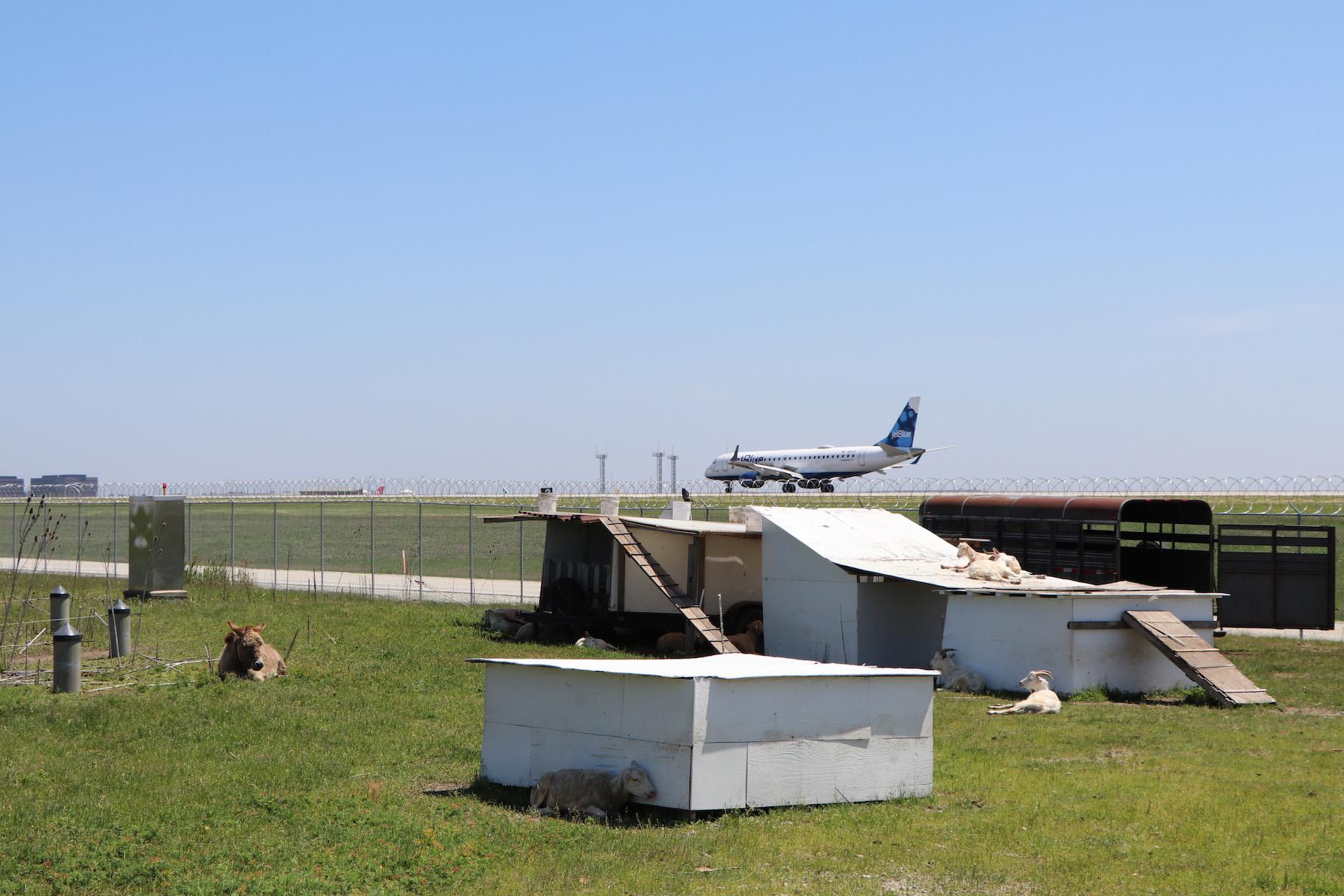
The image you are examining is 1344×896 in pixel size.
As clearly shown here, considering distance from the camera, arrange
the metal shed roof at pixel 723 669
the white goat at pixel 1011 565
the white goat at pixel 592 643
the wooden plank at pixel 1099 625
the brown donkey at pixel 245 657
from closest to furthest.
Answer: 1. the metal shed roof at pixel 723 669
2. the brown donkey at pixel 245 657
3. the wooden plank at pixel 1099 625
4. the white goat at pixel 1011 565
5. the white goat at pixel 592 643

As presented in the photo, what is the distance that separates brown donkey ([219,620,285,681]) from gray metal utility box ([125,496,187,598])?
1178cm

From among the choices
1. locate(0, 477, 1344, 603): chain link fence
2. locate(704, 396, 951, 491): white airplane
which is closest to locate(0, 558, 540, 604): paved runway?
locate(0, 477, 1344, 603): chain link fence

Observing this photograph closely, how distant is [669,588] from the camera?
21781mm

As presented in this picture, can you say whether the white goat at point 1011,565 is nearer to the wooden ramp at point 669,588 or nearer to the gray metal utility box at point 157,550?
the wooden ramp at point 669,588

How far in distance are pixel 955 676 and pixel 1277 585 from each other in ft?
29.0

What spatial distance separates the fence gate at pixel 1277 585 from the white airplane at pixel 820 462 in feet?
174

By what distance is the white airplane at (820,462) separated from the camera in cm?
8006

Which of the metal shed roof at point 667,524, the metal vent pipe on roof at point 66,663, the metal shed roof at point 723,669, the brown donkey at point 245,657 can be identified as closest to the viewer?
the metal shed roof at point 723,669

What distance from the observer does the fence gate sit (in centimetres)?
2392

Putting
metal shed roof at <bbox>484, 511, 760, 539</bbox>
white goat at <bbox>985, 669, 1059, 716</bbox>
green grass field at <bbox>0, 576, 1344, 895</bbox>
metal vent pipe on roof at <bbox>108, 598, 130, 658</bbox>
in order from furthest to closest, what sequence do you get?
metal shed roof at <bbox>484, 511, 760, 539</bbox> → metal vent pipe on roof at <bbox>108, 598, 130, 658</bbox> → white goat at <bbox>985, 669, 1059, 716</bbox> → green grass field at <bbox>0, 576, 1344, 895</bbox>

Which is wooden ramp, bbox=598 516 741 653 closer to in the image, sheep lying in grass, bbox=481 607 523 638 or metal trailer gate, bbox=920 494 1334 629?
sheep lying in grass, bbox=481 607 523 638

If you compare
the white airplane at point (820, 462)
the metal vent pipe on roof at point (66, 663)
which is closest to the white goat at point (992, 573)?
the metal vent pipe on roof at point (66, 663)

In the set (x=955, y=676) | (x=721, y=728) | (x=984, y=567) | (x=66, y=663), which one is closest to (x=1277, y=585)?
(x=984, y=567)

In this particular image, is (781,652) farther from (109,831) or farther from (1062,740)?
(109,831)
